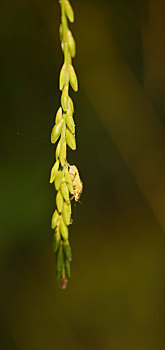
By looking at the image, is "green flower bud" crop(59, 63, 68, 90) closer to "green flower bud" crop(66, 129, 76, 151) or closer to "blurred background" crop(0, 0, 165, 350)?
"green flower bud" crop(66, 129, 76, 151)

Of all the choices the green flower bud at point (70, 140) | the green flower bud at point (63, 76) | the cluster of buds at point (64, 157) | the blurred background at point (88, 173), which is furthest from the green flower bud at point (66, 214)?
the blurred background at point (88, 173)

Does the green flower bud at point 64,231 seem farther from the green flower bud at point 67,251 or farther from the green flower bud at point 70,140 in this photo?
the green flower bud at point 70,140

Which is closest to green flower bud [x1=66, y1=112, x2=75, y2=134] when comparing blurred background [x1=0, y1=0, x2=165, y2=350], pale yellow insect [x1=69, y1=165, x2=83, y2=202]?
pale yellow insect [x1=69, y1=165, x2=83, y2=202]

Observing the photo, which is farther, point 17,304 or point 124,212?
point 124,212

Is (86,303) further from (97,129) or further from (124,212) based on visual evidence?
(97,129)

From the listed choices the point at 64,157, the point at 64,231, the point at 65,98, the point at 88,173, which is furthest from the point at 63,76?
the point at 88,173

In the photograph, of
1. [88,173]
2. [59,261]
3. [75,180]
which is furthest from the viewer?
[88,173]

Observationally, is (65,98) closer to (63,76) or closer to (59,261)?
(63,76)

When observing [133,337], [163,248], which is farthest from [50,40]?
[133,337]
